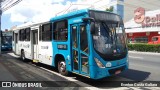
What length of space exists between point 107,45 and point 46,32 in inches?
182

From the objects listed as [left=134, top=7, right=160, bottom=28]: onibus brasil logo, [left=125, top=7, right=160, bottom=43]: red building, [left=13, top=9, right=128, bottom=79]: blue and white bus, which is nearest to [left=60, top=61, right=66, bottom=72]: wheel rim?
[left=13, top=9, right=128, bottom=79]: blue and white bus

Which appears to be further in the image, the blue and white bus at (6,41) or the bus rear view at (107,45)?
the blue and white bus at (6,41)

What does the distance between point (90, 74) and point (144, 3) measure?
82901 millimetres

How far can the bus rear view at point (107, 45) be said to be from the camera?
783 centimetres

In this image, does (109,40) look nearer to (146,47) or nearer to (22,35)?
(22,35)

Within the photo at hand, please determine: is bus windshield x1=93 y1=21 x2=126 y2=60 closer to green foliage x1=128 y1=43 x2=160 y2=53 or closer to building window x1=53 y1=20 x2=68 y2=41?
building window x1=53 y1=20 x2=68 y2=41

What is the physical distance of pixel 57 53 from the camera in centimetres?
1047

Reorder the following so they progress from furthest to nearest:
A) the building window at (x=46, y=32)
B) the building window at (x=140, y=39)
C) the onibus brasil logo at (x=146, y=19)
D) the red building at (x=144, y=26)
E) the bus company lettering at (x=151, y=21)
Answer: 1. the building window at (x=140, y=39)
2. the red building at (x=144, y=26)
3. the onibus brasil logo at (x=146, y=19)
4. the bus company lettering at (x=151, y=21)
5. the building window at (x=46, y=32)

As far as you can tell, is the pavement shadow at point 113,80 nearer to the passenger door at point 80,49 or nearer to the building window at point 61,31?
the passenger door at point 80,49

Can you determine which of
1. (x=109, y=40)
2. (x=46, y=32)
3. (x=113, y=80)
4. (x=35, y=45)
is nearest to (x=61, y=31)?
(x=46, y=32)

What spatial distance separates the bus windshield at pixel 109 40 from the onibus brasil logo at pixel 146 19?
30656mm

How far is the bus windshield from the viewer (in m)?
7.95

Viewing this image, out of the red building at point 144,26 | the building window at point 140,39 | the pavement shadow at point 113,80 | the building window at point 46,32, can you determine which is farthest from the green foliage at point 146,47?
the building window at point 46,32

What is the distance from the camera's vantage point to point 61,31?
10.1 meters
